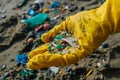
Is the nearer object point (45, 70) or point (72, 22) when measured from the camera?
point (72, 22)

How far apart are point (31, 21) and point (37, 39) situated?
424 mm

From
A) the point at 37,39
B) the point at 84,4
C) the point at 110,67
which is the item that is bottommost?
the point at 110,67

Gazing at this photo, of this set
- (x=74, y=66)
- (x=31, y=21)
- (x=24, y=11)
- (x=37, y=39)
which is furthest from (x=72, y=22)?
(x=24, y=11)

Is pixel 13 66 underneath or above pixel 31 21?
underneath

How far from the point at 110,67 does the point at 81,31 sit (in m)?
0.78

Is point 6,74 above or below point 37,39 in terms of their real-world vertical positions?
below

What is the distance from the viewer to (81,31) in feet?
11.1

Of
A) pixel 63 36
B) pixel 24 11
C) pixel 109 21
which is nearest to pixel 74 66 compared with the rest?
pixel 63 36

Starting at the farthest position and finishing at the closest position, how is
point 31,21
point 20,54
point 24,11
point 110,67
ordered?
point 24,11, point 31,21, point 20,54, point 110,67

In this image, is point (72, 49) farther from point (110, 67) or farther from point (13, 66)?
point (13, 66)

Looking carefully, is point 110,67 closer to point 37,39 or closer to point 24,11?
point 37,39

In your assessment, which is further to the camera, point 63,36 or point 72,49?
point 63,36

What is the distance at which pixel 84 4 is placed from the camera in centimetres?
489

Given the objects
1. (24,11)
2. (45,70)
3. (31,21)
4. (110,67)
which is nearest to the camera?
(110,67)
